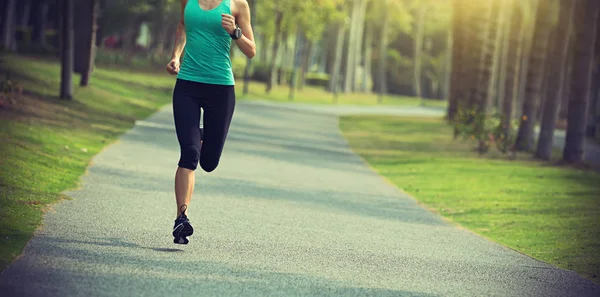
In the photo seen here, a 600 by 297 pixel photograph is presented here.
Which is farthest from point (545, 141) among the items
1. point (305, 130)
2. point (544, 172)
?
point (305, 130)

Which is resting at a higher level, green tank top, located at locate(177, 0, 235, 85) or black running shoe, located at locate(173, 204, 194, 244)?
green tank top, located at locate(177, 0, 235, 85)

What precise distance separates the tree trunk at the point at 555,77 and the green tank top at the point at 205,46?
1727 cm

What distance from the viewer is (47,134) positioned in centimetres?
1731

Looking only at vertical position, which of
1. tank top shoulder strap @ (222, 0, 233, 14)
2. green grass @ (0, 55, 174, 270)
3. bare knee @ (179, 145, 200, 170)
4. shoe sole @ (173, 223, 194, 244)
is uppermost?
tank top shoulder strap @ (222, 0, 233, 14)

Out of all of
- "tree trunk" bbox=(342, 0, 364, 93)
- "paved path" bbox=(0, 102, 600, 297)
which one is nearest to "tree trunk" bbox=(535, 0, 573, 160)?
"paved path" bbox=(0, 102, 600, 297)

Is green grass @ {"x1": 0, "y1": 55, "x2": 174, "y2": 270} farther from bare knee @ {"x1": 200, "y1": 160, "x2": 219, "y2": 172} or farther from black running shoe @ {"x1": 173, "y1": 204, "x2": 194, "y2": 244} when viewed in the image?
bare knee @ {"x1": 200, "y1": 160, "x2": 219, "y2": 172}

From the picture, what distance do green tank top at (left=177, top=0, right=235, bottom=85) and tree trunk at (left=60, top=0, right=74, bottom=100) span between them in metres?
17.2

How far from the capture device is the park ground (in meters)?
10.8

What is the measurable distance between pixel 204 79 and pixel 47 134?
9.88m

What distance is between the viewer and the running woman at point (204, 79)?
7867 millimetres

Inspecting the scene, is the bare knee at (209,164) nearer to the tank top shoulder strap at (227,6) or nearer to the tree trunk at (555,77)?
the tank top shoulder strap at (227,6)

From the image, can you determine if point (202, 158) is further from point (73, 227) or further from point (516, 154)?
point (516, 154)

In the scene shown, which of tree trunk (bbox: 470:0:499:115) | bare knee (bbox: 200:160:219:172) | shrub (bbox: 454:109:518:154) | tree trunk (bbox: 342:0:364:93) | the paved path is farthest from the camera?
tree trunk (bbox: 342:0:364:93)

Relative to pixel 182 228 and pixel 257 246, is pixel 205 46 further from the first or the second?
pixel 257 246
